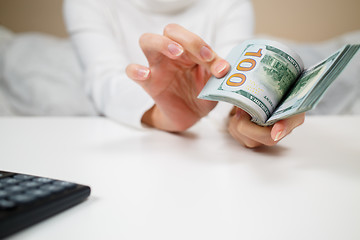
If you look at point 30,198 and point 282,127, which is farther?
point 282,127

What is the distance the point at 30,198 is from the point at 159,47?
303 mm

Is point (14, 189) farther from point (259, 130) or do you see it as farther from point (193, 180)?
point (259, 130)

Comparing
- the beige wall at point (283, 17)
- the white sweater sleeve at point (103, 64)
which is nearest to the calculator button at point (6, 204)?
the white sweater sleeve at point (103, 64)

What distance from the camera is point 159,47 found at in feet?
1.56

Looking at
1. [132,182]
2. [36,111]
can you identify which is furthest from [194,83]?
[36,111]

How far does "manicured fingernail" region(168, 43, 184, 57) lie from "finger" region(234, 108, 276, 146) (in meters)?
0.14

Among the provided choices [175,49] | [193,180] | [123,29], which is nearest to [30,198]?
[193,180]

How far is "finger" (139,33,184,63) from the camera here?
46 cm

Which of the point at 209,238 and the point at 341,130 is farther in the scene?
the point at 341,130

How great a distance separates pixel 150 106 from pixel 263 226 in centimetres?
41

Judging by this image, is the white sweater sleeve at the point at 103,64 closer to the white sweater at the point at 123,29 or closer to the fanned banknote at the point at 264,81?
the white sweater at the point at 123,29

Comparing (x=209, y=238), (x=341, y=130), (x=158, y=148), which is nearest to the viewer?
(x=209, y=238)

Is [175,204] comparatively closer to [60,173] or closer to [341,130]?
[60,173]

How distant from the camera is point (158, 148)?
500 millimetres
